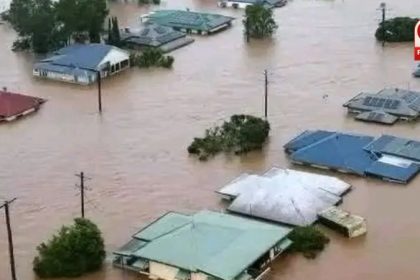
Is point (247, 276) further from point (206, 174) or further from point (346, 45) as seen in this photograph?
point (346, 45)

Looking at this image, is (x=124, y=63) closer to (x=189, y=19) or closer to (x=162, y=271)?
(x=189, y=19)

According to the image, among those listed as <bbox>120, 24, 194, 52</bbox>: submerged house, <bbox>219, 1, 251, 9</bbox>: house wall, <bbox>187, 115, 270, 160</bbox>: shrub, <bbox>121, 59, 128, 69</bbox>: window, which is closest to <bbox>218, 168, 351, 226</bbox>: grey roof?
<bbox>187, 115, 270, 160</bbox>: shrub

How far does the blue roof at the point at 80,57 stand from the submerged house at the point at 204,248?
10606 mm

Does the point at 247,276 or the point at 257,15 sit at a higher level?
the point at 257,15

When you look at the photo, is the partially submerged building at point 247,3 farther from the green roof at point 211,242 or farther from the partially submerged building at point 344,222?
the green roof at point 211,242

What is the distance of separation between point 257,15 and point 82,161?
36.0 ft

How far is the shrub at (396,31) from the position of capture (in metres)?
27.8

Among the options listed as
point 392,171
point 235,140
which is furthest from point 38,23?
point 392,171

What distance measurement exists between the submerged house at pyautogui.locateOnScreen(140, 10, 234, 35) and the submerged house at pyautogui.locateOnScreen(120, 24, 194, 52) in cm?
71

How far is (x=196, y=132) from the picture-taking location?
20.8 metres

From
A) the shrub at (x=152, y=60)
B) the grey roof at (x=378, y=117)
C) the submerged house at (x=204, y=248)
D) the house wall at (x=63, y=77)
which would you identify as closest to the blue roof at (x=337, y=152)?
the grey roof at (x=378, y=117)

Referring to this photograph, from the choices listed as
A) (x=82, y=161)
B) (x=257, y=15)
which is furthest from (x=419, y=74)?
(x=82, y=161)

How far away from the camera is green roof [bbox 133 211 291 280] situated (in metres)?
13.9

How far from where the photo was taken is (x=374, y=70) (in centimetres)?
2511
